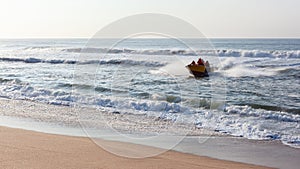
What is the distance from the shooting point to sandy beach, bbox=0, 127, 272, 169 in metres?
6.14

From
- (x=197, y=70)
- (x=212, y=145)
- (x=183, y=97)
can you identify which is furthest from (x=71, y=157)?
(x=197, y=70)

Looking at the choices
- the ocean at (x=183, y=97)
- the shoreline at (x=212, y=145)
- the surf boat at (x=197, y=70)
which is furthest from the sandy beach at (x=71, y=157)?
the surf boat at (x=197, y=70)

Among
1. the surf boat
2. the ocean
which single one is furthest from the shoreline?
the surf boat

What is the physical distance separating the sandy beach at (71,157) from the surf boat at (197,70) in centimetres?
1239

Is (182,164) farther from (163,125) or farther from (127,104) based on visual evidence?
(127,104)

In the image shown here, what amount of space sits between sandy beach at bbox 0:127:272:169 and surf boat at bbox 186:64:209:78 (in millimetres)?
12391

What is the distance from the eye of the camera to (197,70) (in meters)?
21.0

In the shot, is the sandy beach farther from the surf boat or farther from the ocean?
the surf boat

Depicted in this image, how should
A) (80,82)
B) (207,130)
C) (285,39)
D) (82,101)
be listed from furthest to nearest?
(285,39), (80,82), (82,101), (207,130)

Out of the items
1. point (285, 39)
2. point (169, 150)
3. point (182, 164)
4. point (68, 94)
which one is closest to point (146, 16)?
point (182, 164)

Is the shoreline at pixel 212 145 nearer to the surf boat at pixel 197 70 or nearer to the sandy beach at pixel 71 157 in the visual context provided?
the sandy beach at pixel 71 157

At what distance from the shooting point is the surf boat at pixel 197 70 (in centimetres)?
2030

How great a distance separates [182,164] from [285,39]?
55112 mm

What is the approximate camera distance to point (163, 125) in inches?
423
